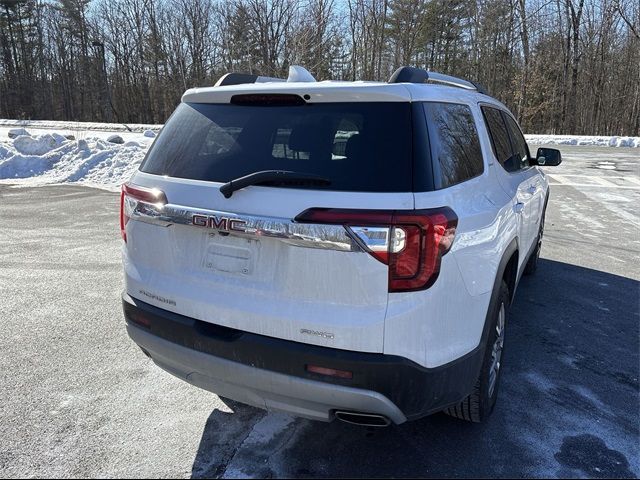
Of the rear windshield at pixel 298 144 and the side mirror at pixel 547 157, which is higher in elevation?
the rear windshield at pixel 298 144

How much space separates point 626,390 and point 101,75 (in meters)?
56.1

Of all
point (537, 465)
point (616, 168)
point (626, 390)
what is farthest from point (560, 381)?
point (616, 168)

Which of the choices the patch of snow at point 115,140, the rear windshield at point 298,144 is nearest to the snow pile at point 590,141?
the patch of snow at point 115,140

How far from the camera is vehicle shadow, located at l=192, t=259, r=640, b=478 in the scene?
2584 mm

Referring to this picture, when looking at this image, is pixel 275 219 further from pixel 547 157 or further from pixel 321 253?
pixel 547 157

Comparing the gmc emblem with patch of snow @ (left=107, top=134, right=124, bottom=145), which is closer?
the gmc emblem

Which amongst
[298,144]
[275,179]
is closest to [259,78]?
[298,144]

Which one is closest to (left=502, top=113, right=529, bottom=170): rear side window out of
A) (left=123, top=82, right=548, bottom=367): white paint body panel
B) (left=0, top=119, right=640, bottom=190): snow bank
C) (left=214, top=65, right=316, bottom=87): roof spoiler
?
(left=123, top=82, right=548, bottom=367): white paint body panel

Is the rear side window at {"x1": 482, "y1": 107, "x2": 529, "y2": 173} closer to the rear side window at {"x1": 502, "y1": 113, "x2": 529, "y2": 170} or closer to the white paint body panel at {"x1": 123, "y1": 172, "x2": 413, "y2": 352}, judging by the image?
the rear side window at {"x1": 502, "y1": 113, "x2": 529, "y2": 170}

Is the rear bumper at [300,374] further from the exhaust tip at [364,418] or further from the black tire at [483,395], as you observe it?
the black tire at [483,395]

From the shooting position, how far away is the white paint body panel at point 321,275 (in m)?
2.10

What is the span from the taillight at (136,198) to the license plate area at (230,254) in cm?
38

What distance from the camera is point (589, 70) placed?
36000 mm

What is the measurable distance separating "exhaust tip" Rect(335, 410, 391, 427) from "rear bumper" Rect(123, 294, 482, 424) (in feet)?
0.10
